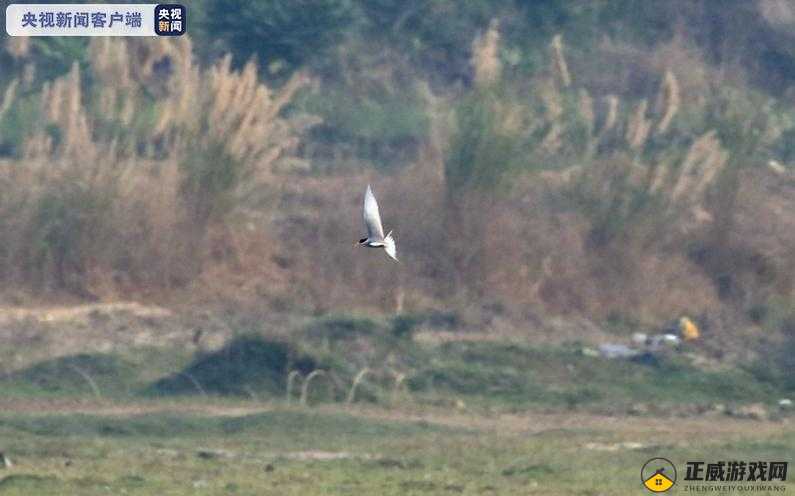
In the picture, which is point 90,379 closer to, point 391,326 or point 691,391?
point 391,326

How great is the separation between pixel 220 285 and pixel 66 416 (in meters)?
4.41

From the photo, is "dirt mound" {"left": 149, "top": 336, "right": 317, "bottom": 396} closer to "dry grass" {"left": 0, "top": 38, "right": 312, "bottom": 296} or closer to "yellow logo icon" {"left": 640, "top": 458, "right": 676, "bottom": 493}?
"dry grass" {"left": 0, "top": 38, "right": 312, "bottom": 296}

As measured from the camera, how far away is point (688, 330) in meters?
17.9

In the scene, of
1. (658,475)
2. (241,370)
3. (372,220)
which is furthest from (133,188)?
(372,220)

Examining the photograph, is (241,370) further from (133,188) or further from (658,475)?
(658,475)

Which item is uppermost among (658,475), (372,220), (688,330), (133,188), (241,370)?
(133,188)

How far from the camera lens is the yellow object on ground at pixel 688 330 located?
17828 mm

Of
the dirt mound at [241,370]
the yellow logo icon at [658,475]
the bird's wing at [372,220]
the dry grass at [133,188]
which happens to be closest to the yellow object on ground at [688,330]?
the dirt mound at [241,370]

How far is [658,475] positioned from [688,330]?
265 inches

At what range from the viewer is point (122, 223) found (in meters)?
17.7

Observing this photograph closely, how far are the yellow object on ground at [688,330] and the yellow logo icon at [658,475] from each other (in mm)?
5788

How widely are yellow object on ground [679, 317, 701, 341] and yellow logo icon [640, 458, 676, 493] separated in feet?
19.0

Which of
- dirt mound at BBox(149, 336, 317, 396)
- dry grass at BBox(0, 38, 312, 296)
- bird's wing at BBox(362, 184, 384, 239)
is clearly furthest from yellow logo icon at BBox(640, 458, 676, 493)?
dry grass at BBox(0, 38, 312, 296)

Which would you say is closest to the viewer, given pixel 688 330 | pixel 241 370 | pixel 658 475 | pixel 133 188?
pixel 658 475
